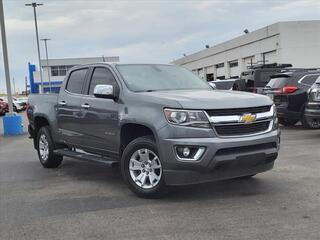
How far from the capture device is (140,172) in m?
Result: 6.82

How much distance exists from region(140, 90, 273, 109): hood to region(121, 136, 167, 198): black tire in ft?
2.02

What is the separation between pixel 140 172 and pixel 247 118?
1586 millimetres

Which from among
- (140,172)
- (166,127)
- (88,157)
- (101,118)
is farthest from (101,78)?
(166,127)

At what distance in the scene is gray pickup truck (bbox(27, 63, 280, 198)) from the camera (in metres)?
6.17

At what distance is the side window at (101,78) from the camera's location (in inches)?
302

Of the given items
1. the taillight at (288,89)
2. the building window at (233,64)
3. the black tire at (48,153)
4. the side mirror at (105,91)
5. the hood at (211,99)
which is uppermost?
the side mirror at (105,91)

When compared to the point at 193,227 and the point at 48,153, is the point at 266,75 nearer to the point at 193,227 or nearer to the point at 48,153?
the point at 48,153

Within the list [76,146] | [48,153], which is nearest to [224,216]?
[76,146]

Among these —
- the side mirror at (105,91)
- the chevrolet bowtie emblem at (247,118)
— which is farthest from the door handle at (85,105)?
the chevrolet bowtie emblem at (247,118)

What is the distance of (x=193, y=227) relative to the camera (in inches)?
211

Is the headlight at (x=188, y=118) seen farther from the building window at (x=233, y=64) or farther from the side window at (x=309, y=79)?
the building window at (x=233, y=64)

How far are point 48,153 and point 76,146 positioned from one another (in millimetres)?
1282

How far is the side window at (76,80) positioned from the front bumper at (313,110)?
18.7ft

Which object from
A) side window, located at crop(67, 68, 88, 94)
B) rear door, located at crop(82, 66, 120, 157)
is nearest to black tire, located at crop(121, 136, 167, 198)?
rear door, located at crop(82, 66, 120, 157)
